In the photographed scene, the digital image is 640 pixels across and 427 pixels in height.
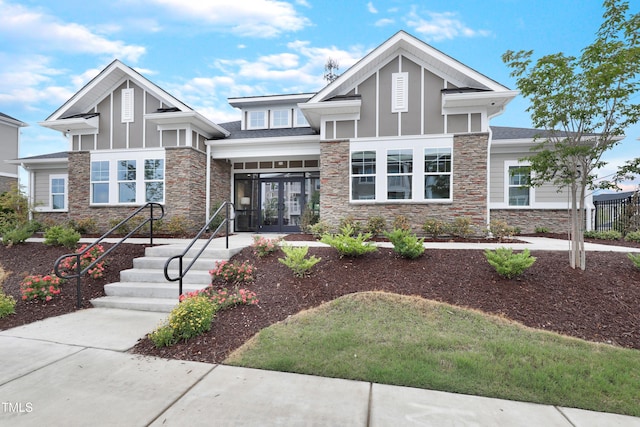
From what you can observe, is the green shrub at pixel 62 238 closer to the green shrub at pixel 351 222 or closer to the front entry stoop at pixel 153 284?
the front entry stoop at pixel 153 284

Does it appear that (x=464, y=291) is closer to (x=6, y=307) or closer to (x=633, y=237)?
(x=6, y=307)

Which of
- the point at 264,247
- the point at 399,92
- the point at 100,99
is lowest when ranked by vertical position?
the point at 264,247

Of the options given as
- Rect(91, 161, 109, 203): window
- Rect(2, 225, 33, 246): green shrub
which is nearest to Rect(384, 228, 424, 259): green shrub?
Rect(2, 225, 33, 246): green shrub

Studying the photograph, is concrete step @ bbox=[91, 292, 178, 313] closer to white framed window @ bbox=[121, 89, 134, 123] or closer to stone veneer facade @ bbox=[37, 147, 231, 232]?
stone veneer facade @ bbox=[37, 147, 231, 232]

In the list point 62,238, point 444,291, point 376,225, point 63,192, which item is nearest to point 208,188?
point 62,238

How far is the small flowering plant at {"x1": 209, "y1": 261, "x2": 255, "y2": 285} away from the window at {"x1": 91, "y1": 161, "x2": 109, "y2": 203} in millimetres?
8852

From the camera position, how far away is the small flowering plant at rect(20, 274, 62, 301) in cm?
509

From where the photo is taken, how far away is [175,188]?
1077 centimetres

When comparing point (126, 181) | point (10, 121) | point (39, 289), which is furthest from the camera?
point (10, 121)

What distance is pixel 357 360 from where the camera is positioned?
312 centimetres

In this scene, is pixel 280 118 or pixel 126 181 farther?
pixel 280 118

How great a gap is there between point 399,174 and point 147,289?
7.85 metres

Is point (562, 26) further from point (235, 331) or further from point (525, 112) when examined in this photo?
point (235, 331)

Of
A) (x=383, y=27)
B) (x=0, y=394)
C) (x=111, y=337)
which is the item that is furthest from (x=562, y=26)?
(x=0, y=394)
